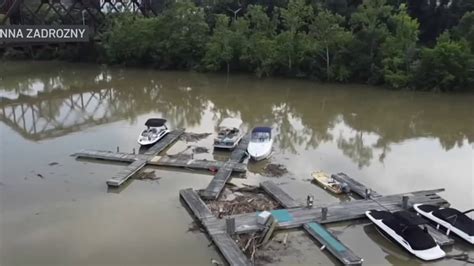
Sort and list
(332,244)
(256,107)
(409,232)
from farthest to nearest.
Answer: (256,107) < (409,232) < (332,244)

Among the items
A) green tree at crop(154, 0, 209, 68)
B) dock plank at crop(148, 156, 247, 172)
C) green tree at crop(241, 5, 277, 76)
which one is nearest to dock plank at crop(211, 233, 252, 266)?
dock plank at crop(148, 156, 247, 172)

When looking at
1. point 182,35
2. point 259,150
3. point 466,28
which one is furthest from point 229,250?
point 182,35

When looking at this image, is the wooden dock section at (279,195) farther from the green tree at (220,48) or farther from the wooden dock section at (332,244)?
the green tree at (220,48)

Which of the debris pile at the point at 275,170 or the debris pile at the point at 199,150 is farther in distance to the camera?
the debris pile at the point at 199,150

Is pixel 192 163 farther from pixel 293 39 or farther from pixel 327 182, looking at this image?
pixel 293 39

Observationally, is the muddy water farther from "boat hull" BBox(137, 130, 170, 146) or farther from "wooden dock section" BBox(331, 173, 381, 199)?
"wooden dock section" BBox(331, 173, 381, 199)

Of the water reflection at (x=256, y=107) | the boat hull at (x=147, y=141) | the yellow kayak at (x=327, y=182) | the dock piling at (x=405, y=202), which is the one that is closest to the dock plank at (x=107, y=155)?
the boat hull at (x=147, y=141)
